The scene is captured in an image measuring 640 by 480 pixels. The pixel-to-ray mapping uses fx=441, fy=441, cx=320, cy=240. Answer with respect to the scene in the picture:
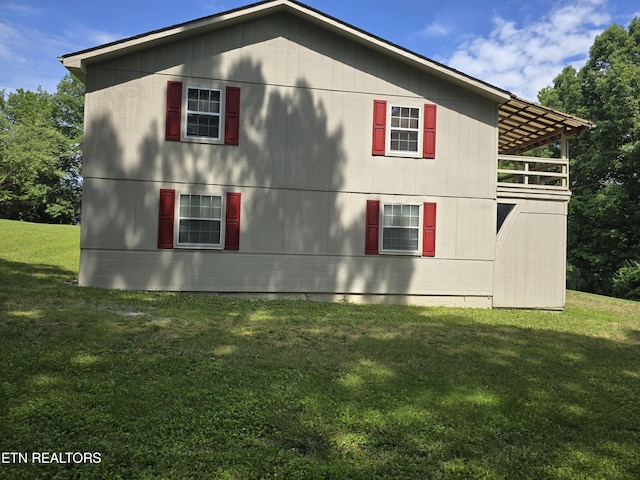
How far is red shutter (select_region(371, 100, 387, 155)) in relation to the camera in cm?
1233

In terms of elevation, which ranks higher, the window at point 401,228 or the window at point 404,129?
the window at point 404,129

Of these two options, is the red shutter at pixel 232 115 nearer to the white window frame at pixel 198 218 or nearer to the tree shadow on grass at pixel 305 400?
the white window frame at pixel 198 218

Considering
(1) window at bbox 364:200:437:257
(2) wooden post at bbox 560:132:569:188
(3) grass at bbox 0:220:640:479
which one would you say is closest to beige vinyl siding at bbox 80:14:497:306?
(1) window at bbox 364:200:437:257

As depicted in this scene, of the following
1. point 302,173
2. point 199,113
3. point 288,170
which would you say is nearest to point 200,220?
point 288,170

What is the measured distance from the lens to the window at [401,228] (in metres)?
12.5

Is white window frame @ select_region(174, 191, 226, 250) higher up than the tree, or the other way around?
the tree

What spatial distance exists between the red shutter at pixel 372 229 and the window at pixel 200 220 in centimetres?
404

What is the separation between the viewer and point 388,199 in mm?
12453

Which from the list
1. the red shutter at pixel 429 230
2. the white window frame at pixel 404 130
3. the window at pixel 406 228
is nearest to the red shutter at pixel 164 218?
the window at pixel 406 228

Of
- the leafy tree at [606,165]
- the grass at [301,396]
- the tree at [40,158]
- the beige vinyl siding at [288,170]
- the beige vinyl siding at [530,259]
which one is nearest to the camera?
the grass at [301,396]

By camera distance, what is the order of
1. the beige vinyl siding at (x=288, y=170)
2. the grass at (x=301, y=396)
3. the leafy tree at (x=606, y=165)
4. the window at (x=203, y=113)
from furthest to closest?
the leafy tree at (x=606, y=165)
the window at (x=203, y=113)
the beige vinyl siding at (x=288, y=170)
the grass at (x=301, y=396)

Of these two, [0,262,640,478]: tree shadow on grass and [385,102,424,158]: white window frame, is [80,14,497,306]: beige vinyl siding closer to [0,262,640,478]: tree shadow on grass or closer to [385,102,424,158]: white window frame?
[385,102,424,158]: white window frame

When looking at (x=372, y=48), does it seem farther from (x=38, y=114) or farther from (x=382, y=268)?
(x=38, y=114)

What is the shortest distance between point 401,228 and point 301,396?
8.28 m
